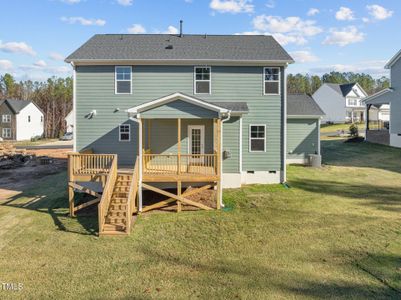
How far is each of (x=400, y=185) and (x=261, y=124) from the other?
7.44 meters

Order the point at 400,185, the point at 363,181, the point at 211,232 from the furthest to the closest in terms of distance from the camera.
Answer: the point at 363,181 < the point at 400,185 < the point at 211,232

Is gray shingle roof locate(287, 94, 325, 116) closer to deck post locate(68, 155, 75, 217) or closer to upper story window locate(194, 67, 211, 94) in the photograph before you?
upper story window locate(194, 67, 211, 94)

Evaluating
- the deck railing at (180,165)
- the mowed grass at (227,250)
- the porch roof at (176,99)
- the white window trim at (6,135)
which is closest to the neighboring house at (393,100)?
the mowed grass at (227,250)

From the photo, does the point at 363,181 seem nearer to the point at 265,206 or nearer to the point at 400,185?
the point at 400,185

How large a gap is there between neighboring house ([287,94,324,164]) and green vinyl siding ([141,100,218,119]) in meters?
8.63

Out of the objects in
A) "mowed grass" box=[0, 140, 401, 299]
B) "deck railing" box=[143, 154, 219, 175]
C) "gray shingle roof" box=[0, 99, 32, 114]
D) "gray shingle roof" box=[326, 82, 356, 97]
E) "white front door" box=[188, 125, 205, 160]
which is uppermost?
"gray shingle roof" box=[326, 82, 356, 97]

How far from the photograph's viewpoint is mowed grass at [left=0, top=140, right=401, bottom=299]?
6877mm

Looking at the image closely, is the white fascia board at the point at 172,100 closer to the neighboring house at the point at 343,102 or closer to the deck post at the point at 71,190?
the deck post at the point at 71,190

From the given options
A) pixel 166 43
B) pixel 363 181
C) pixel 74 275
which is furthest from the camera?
pixel 166 43

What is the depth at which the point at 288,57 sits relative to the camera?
15.3 meters

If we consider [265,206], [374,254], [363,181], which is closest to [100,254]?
[265,206]

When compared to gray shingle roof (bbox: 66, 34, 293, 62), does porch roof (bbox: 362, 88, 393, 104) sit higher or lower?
lower

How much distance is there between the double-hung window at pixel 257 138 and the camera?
616 inches

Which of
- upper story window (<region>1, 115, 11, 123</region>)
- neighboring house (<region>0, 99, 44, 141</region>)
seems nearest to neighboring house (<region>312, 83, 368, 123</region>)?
neighboring house (<region>0, 99, 44, 141</region>)
